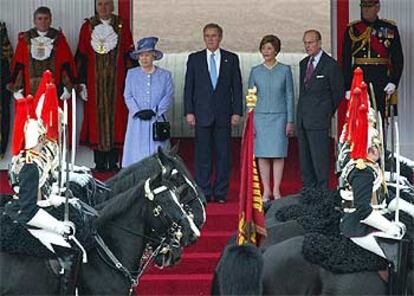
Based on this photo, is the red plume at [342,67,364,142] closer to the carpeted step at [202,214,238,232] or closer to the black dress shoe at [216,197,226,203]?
the carpeted step at [202,214,238,232]

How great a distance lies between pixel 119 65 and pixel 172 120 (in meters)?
2.52

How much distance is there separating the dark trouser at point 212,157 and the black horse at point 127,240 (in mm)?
3877

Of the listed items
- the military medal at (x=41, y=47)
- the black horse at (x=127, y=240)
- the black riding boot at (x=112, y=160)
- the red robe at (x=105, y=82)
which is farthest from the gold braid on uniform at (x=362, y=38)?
the black horse at (x=127, y=240)

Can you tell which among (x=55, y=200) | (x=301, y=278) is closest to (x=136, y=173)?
(x=55, y=200)

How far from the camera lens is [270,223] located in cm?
888

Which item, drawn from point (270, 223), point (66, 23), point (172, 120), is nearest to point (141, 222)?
point (270, 223)

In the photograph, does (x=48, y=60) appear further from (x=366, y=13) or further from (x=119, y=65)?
(x=366, y=13)

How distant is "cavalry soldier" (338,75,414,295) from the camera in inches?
313

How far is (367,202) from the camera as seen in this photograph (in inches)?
313

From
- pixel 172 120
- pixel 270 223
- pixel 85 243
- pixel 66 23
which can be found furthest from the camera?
pixel 172 120

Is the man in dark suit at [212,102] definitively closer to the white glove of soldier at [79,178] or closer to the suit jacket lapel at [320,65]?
the suit jacket lapel at [320,65]

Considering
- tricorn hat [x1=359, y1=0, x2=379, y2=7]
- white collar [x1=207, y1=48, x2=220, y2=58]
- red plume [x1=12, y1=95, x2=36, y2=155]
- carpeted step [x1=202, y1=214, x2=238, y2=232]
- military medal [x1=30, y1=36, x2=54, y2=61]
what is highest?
tricorn hat [x1=359, y1=0, x2=379, y2=7]

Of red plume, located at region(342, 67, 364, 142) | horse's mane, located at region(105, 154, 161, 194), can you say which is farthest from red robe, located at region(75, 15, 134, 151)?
red plume, located at region(342, 67, 364, 142)

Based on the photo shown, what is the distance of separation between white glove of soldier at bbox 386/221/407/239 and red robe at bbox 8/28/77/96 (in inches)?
240
